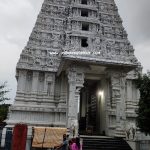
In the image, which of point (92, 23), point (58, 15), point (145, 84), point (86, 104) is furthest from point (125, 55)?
point (145, 84)

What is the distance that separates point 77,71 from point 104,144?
5.53 meters

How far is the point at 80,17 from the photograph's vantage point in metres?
24.0

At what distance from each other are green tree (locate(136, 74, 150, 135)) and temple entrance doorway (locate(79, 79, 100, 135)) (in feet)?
22.0

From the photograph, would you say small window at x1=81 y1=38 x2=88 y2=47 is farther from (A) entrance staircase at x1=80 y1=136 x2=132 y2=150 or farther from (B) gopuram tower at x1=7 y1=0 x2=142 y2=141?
(A) entrance staircase at x1=80 y1=136 x2=132 y2=150

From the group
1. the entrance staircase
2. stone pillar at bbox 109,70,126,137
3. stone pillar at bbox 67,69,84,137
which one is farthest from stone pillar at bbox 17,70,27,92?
the entrance staircase

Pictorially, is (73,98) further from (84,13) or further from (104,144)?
(84,13)

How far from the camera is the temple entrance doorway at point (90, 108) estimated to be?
21.5m

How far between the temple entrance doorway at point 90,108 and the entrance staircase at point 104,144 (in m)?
3.79

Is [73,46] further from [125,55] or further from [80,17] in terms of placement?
[125,55]

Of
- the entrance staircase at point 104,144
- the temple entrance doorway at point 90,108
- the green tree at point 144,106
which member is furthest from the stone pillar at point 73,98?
the green tree at point 144,106

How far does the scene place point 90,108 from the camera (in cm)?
2397

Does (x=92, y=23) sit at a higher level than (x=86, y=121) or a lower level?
higher

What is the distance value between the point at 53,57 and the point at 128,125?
9.04 m

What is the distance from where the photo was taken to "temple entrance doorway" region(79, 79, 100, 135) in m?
21.5
